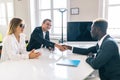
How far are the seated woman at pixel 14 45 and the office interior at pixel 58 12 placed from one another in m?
1.11

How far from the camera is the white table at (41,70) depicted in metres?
1.53

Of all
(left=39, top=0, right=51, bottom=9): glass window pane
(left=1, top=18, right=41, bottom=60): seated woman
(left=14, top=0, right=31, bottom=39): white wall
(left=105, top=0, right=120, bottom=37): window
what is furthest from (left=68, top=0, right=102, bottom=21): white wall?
(left=1, top=18, right=41, bottom=60): seated woman

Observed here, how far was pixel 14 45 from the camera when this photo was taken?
2266 millimetres

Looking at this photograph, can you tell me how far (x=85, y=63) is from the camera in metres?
2.01

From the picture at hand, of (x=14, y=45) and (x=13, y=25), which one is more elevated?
(x=13, y=25)

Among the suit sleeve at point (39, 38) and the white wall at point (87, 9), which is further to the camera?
the white wall at point (87, 9)

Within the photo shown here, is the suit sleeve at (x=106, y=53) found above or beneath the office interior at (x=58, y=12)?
beneath

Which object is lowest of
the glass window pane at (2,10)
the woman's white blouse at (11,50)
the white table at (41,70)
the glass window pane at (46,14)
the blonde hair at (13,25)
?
the white table at (41,70)

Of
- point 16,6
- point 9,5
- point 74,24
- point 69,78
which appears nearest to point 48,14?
point 16,6

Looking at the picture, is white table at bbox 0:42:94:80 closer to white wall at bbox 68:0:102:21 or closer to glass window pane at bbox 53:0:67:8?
white wall at bbox 68:0:102:21

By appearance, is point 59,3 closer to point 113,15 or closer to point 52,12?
point 52,12

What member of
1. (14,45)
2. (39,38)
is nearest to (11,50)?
(14,45)

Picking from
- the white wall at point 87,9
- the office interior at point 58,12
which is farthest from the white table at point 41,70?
the white wall at point 87,9

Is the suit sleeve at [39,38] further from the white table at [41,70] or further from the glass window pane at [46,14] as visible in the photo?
the glass window pane at [46,14]
